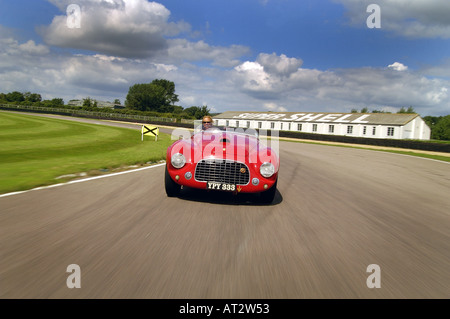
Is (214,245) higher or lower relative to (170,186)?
lower

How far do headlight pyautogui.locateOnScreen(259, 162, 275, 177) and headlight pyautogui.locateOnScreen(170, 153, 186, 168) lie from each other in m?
1.16

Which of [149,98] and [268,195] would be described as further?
[149,98]

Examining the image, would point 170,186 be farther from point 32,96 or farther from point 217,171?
point 32,96

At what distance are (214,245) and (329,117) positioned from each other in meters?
55.8

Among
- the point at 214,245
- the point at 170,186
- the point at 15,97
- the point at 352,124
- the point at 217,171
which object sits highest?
the point at 15,97

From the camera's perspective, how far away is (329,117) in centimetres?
5522

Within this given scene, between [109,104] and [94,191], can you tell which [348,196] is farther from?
[109,104]

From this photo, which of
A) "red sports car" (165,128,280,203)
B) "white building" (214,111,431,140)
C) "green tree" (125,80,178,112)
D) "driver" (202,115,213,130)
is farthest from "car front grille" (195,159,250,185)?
"green tree" (125,80,178,112)

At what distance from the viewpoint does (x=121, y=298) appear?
2074mm

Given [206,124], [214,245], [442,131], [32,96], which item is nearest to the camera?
[214,245]

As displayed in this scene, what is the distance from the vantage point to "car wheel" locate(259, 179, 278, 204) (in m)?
4.87

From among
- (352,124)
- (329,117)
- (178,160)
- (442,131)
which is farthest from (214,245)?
(442,131)

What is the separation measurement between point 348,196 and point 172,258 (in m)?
4.36
